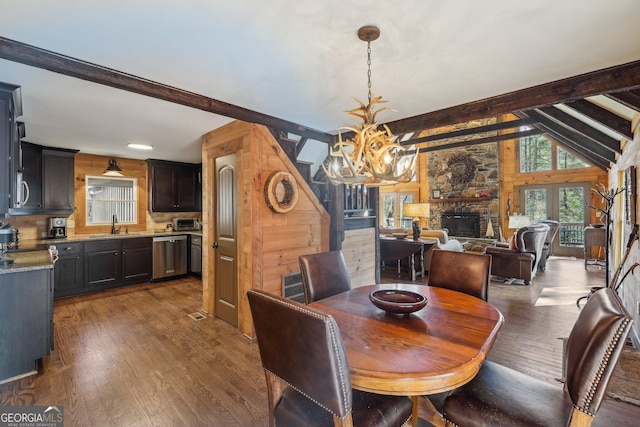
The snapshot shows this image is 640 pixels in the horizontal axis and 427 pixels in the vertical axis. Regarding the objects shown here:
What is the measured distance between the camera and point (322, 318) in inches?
41.1

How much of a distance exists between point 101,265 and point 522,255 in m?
7.03

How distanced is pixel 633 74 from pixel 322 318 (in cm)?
281

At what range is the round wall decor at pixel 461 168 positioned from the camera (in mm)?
9086

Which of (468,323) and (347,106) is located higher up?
(347,106)

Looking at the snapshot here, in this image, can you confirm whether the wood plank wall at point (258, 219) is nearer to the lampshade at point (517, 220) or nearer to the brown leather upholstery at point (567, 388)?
the brown leather upholstery at point (567, 388)

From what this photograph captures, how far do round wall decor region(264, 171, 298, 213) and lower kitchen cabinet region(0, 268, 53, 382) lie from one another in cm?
206

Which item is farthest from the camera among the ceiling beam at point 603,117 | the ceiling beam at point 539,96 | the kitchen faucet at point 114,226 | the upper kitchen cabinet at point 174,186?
the upper kitchen cabinet at point 174,186

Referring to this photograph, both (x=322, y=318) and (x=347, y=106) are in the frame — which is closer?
(x=322, y=318)

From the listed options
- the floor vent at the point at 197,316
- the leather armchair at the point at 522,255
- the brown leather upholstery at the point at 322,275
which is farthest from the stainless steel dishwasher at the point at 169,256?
the leather armchair at the point at 522,255

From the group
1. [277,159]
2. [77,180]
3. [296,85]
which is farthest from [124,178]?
[296,85]

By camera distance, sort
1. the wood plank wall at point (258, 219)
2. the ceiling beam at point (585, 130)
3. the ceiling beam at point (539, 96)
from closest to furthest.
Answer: the ceiling beam at point (539, 96) → the wood plank wall at point (258, 219) → the ceiling beam at point (585, 130)

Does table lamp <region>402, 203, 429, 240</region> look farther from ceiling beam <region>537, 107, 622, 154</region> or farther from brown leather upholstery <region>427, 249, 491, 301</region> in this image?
brown leather upholstery <region>427, 249, 491, 301</region>

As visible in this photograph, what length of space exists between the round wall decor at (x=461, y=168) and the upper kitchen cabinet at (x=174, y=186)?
7.64 m

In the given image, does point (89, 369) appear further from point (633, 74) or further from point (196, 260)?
point (633, 74)
